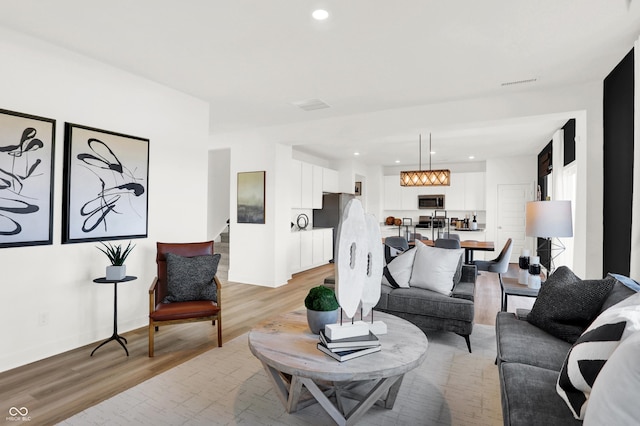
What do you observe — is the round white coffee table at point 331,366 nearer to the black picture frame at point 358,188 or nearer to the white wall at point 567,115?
the white wall at point 567,115

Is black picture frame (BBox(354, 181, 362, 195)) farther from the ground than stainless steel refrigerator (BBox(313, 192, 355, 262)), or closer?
farther from the ground

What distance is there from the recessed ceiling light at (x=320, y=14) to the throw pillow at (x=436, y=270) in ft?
7.88

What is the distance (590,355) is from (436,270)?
216 cm

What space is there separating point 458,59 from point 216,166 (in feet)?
18.9

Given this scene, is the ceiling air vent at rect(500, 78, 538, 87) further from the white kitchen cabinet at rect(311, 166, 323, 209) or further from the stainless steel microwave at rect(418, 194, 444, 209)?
the stainless steel microwave at rect(418, 194, 444, 209)

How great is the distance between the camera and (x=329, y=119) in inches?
207

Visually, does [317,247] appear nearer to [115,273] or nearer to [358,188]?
[358,188]

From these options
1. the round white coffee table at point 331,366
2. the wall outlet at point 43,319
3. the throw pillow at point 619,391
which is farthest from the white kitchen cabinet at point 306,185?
the throw pillow at point 619,391

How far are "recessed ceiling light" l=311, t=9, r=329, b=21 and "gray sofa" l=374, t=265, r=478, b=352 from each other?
2.49 m

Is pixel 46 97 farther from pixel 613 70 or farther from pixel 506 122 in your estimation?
pixel 613 70


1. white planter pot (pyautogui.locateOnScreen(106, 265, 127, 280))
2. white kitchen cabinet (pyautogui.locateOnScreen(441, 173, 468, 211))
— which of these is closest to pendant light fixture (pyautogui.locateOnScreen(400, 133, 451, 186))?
white kitchen cabinet (pyautogui.locateOnScreen(441, 173, 468, 211))

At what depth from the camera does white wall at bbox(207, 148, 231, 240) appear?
7.67 meters

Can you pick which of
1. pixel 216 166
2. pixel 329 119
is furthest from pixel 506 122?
pixel 216 166

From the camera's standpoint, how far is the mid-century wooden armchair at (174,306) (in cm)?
299
